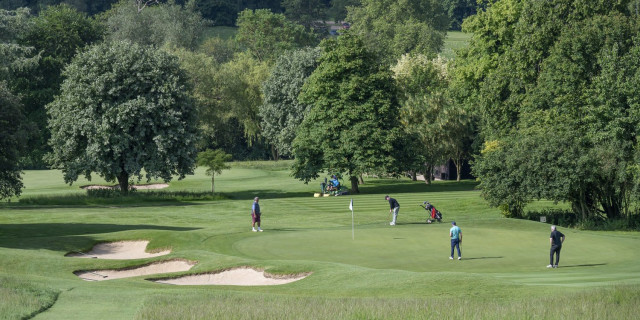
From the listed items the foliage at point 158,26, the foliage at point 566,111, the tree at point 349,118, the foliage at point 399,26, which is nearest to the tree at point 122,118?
the tree at point 349,118

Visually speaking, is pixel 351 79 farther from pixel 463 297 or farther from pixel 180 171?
pixel 463 297

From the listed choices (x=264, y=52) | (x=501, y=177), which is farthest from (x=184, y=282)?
(x=264, y=52)

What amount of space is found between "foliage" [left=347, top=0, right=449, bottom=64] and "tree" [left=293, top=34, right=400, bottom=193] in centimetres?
5007

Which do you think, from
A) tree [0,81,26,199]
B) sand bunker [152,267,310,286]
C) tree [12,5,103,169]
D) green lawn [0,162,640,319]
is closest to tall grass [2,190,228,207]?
green lawn [0,162,640,319]

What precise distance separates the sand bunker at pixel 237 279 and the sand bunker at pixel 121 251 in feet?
27.2

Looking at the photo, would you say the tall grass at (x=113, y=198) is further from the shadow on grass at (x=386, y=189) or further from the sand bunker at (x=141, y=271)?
the sand bunker at (x=141, y=271)

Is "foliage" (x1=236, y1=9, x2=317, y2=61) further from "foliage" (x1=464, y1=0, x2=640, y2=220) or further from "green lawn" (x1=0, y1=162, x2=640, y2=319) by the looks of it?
"green lawn" (x1=0, y1=162, x2=640, y2=319)

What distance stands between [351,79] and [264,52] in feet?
249

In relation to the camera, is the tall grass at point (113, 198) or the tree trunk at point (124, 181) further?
the tree trunk at point (124, 181)

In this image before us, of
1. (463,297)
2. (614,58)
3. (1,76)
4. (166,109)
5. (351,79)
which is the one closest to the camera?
(463,297)

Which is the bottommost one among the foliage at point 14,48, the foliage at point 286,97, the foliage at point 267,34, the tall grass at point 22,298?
the tall grass at point 22,298

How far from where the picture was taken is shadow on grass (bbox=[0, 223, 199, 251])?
42.0m

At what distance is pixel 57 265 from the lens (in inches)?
1415

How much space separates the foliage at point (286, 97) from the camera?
103375 mm
